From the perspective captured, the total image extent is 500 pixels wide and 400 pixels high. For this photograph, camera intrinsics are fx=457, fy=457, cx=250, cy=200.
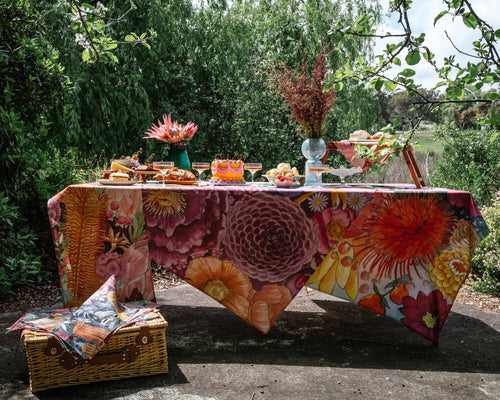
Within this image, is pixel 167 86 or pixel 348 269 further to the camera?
pixel 167 86

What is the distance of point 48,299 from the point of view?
12.0 feet

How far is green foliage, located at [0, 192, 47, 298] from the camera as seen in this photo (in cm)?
363

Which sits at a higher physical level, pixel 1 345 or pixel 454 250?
pixel 454 250

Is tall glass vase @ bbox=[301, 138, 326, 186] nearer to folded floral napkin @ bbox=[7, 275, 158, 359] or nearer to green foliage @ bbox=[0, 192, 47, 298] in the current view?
folded floral napkin @ bbox=[7, 275, 158, 359]

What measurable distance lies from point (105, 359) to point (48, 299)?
1.71 meters

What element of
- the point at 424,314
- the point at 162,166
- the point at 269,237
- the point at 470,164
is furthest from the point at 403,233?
the point at 470,164

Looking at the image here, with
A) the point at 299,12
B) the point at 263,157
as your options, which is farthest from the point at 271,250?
the point at 299,12

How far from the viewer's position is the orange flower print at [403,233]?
2.68 meters

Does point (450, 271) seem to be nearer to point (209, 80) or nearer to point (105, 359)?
point (105, 359)

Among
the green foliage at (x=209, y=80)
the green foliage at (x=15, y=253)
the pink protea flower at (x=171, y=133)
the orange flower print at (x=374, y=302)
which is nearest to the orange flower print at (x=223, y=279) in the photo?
the orange flower print at (x=374, y=302)

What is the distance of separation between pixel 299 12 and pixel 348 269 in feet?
20.4

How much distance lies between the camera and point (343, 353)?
8.66ft

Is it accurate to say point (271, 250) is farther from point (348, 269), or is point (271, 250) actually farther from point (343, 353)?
point (343, 353)

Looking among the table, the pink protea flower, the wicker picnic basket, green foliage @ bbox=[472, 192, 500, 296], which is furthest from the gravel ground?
the pink protea flower
